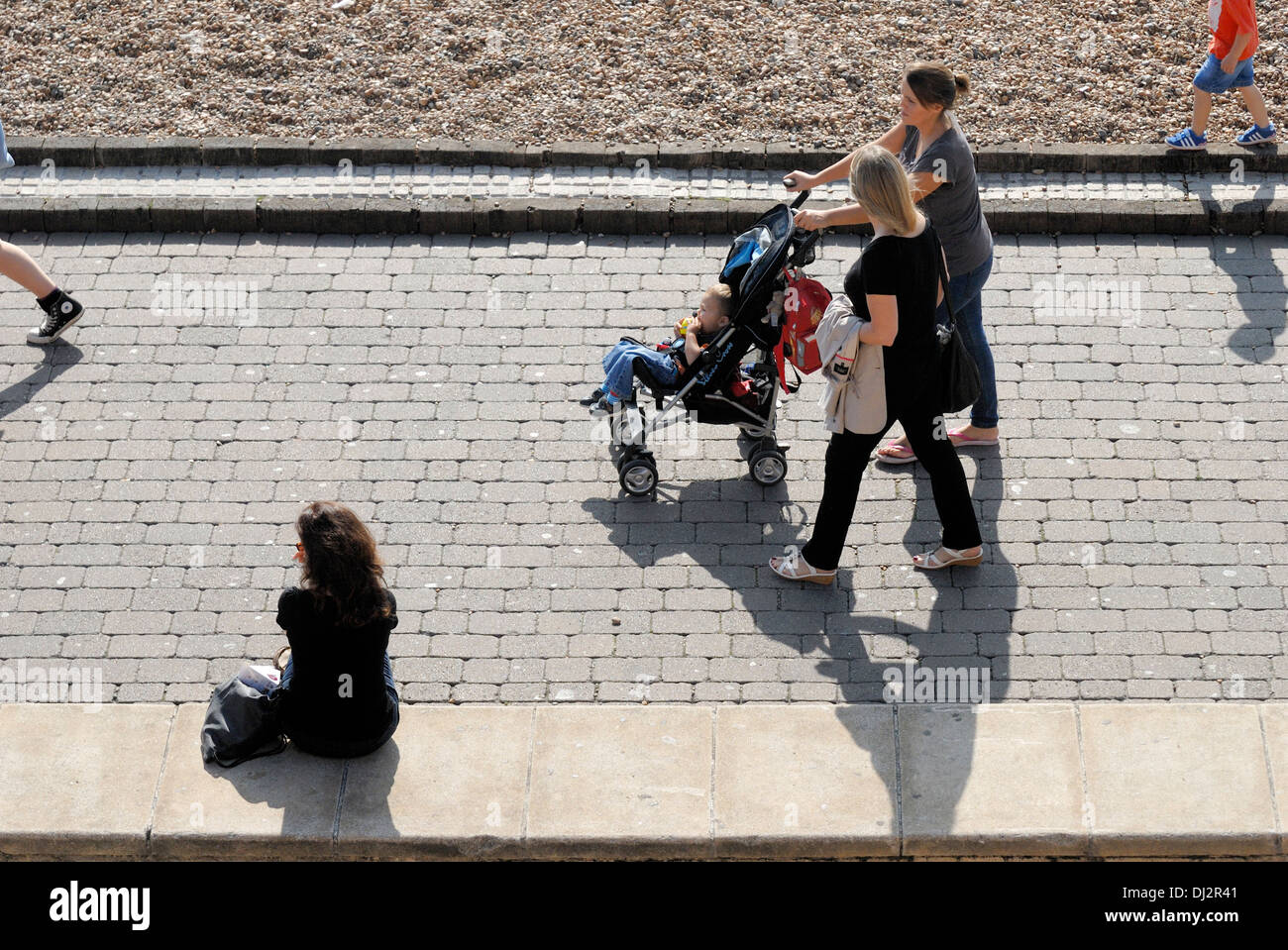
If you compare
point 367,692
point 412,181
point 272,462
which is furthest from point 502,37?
point 367,692

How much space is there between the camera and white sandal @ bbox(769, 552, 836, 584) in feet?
23.1

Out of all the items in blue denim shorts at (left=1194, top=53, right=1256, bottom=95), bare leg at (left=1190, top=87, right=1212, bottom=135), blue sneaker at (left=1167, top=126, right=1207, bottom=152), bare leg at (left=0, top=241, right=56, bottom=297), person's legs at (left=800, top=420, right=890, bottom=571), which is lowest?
person's legs at (left=800, top=420, right=890, bottom=571)

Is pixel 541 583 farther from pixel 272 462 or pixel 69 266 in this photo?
pixel 69 266

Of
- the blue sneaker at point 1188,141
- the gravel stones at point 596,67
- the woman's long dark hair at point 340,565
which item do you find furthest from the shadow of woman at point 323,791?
the blue sneaker at point 1188,141

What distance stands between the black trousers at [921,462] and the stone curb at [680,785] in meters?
0.84

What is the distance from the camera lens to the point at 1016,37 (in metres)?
10.8

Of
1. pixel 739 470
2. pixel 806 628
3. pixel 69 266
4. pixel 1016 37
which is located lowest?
pixel 806 628

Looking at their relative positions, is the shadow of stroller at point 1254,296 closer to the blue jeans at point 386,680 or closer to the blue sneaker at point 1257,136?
the blue sneaker at point 1257,136

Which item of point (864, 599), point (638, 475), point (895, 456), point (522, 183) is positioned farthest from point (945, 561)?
point (522, 183)

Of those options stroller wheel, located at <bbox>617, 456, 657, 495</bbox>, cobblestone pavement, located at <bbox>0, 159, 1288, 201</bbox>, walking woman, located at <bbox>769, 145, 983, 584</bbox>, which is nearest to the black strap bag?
stroller wheel, located at <bbox>617, 456, 657, 495</bbox>

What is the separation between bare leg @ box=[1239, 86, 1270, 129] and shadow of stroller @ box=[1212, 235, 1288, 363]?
1.08 meters

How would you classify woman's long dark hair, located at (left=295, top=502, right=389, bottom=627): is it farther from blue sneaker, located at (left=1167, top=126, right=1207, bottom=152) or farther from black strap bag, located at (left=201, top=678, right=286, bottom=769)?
blue sneaker, located at (left=1167, top=126, right=1207, bottom=152)

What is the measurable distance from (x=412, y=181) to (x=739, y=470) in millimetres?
3317

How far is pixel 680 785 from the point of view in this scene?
621 cm
